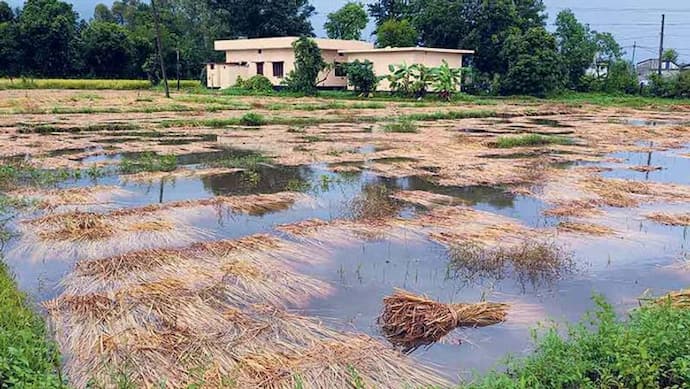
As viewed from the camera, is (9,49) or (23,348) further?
(9,49)

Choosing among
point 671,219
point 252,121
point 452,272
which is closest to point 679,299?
point 452,272

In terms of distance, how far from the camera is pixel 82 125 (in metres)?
17.4

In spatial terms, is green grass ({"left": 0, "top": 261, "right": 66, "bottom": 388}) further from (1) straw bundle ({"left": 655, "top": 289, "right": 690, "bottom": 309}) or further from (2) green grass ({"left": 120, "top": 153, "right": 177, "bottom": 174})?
(2) green grass ({"left": 120, "top": 153, "right": 177, "bottom": 174})

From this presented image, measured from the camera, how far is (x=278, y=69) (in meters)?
34.4

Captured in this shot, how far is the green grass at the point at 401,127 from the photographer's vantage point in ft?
56.7

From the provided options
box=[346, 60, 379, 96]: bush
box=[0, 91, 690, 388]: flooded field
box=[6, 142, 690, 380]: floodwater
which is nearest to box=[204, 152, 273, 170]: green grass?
box=[0, 91, 690, 388]: flooded field

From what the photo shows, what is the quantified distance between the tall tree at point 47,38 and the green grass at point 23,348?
124 feet

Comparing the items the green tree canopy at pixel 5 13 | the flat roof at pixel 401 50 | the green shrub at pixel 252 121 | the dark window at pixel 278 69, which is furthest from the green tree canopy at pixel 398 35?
the green tree canopy at pixel 5 13

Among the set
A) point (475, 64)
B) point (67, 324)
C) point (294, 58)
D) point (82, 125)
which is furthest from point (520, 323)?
point (475, 64)

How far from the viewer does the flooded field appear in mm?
3830

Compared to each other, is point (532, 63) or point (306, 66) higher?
point (532, 63)

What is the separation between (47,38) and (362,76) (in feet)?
69.1

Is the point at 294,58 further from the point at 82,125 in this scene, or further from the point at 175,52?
the point at 82,125

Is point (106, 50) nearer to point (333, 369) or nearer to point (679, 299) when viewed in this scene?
point (333, 369)
